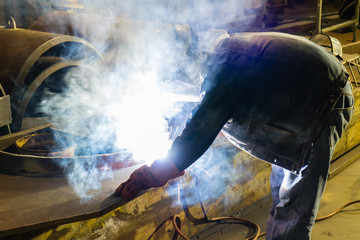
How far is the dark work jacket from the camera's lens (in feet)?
6.13

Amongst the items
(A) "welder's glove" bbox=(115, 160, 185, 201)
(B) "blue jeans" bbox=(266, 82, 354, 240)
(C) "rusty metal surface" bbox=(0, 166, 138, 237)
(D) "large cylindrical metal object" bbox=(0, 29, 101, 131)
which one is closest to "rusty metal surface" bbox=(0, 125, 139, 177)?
(C) "rusty metal surface" bbox=(0, 166, 138, 237)

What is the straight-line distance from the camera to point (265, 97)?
191 centimetres

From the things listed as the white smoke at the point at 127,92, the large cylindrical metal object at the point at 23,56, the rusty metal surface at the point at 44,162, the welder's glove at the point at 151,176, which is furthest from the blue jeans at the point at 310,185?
the large cylindrical metal object at the point at 23,56

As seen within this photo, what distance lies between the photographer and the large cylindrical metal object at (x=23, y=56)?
314cm

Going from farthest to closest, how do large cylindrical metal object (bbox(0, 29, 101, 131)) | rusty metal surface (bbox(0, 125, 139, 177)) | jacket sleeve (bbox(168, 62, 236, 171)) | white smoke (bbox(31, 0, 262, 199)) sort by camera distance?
large cylindrical metal object (bbox(0, 29, 101, 131))
white smoke (bbox(31, 0, 262, 199))
rusty metal surface (bbox(0, 125, 139, 177))
jacket sleeve (bbox(168, 62, 236, 171))

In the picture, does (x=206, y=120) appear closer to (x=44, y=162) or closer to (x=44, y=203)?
(x=44, y=203)

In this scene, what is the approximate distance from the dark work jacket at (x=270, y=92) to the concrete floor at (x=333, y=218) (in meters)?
1.51

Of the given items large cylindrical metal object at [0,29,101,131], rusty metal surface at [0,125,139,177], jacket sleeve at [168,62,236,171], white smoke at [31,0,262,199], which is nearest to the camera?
jacket sleeve at [168,62,236,171]

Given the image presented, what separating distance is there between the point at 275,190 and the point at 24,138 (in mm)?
2144

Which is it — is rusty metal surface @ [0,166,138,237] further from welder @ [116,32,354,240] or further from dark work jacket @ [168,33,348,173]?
dark work jacket @ [168,33,348,173]

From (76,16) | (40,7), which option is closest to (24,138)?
(76,16)

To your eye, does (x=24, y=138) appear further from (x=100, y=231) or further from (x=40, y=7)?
(x=40, y=7)

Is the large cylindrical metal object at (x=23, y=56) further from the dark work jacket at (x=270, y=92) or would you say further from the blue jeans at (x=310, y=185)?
the blue jeans at (x=310, y=185)

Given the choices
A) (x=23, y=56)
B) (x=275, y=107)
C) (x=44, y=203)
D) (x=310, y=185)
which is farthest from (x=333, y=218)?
(x=23, y=56)
